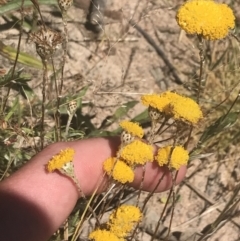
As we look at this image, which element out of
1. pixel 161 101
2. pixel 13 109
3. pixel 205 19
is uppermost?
pixel 205 19

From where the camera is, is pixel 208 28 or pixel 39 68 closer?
pixel 208 28

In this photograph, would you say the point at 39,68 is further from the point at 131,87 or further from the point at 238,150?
the point at 238,150

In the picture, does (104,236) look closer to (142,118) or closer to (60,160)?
(60,160)

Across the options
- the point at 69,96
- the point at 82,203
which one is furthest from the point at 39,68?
the point at 82,203

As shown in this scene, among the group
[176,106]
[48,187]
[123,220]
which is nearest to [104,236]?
[123,220]

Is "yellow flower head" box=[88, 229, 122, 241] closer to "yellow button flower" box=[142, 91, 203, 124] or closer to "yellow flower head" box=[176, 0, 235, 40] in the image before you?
"yellow button flower" box=[142, 91, 203, 124]

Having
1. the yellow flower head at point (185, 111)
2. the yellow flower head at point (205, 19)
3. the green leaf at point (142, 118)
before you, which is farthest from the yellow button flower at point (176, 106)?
the green leaf at point (142, 118)

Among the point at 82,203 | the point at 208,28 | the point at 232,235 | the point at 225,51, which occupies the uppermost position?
the point at 208,28
